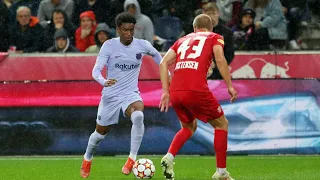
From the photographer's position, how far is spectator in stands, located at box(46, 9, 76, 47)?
17.1 metres

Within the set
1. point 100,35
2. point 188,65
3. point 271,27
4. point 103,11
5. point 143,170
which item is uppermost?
point 188,65

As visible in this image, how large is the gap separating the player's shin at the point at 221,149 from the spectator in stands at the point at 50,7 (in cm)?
803

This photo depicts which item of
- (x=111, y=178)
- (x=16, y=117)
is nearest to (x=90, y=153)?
(x=111, y=178)

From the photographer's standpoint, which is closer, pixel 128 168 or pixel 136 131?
pixel 128 168

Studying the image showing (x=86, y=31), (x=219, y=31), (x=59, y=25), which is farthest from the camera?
(x=59, y=25)

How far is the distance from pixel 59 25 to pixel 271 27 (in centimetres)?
407

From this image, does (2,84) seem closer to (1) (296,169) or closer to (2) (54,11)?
(2) (54,11)

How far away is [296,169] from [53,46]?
20.3ft

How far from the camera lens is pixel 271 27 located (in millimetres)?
16984

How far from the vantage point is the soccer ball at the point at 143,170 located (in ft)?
35.9

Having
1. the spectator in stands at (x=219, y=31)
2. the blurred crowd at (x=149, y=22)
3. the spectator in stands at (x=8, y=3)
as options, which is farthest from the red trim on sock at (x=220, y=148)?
the spectator in stands at (x=8, y=3)

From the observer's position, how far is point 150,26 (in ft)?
54.9

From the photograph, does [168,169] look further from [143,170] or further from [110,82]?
[110,82]

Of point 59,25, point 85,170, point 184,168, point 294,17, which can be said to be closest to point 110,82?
point 85,170
